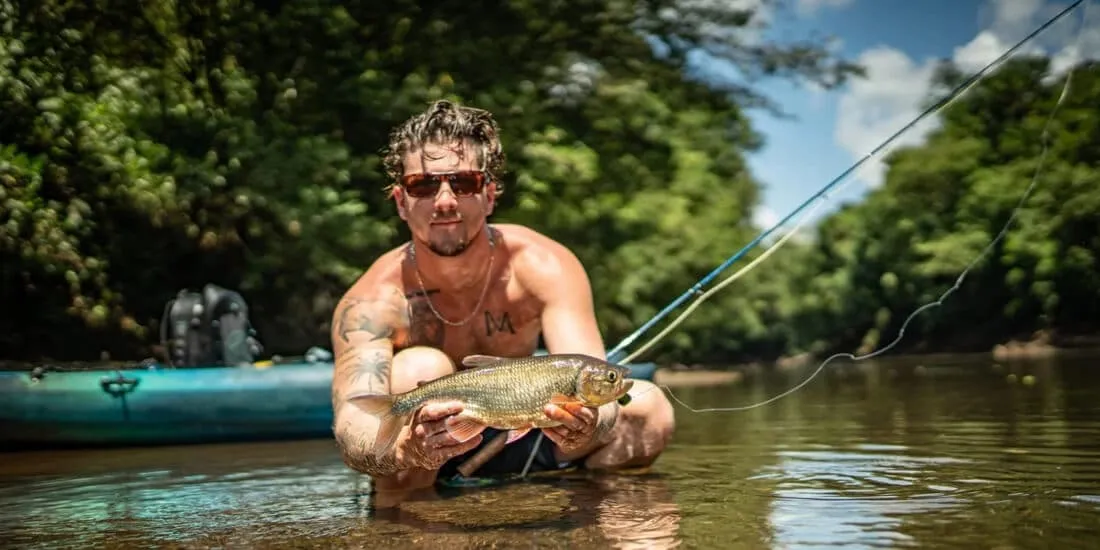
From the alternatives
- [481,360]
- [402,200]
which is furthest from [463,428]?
[402,200]

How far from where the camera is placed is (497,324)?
17.5 feet

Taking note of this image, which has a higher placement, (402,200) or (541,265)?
(402,200)

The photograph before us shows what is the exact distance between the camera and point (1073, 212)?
33.8 m

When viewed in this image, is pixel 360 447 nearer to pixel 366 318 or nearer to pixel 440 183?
pixel 366 318

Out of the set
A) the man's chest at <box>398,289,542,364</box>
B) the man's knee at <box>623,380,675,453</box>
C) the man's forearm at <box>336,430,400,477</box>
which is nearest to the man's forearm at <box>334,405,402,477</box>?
the man's forearm at <box>336,430,400,477</box>

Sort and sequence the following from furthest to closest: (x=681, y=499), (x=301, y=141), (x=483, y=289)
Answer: (x=301, y=141) < (x=483, y=289) < (x=681, y=499)

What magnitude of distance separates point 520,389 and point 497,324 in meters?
1.67

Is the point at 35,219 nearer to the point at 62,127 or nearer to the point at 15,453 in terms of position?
the point at 62,127

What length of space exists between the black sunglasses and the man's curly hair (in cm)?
9

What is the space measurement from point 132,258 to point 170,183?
1984mm


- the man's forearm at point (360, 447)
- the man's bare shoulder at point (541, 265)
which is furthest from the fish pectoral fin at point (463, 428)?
the man's bare shoulder at point (541, 265)

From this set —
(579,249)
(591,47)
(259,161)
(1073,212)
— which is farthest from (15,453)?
(1073,212)

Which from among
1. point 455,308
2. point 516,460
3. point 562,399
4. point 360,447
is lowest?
point 516,460

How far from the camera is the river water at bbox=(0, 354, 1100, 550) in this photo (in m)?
3.71
